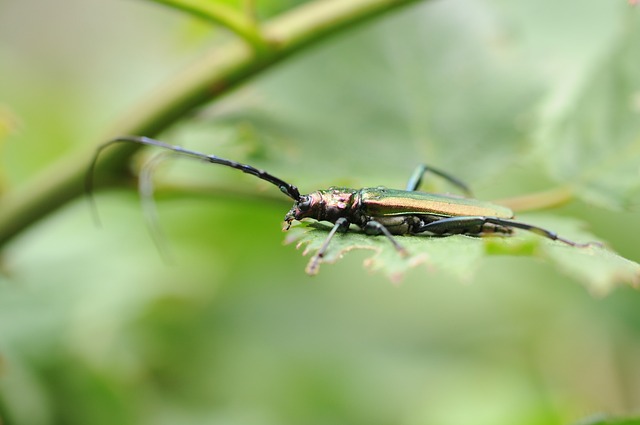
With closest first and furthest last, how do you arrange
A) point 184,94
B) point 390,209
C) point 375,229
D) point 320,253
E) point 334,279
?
point 320,253 → point 375,229 → point 390,209 → point 184,94 → point 334,279

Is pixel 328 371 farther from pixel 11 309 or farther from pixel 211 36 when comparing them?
pixel 211 36

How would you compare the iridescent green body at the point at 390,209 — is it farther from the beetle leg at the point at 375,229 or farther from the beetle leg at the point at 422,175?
the beetle leg at the point at 422,175

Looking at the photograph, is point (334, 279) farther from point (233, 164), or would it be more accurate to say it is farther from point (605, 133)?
point (605, 133)

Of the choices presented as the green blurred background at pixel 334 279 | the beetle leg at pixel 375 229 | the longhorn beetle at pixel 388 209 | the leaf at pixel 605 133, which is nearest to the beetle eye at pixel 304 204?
the longhorn beetle at pixel 388 209

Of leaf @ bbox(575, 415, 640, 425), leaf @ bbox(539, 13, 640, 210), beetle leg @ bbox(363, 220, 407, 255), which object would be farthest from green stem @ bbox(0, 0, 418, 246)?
leaf @ bbox(575, 415, 640, 425)

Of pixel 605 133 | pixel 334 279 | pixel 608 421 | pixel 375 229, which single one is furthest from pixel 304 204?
pixel 334 279

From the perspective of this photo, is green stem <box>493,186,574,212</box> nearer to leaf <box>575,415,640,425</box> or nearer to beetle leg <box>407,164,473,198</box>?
beetle leg <box>407,164,473,198</box>
